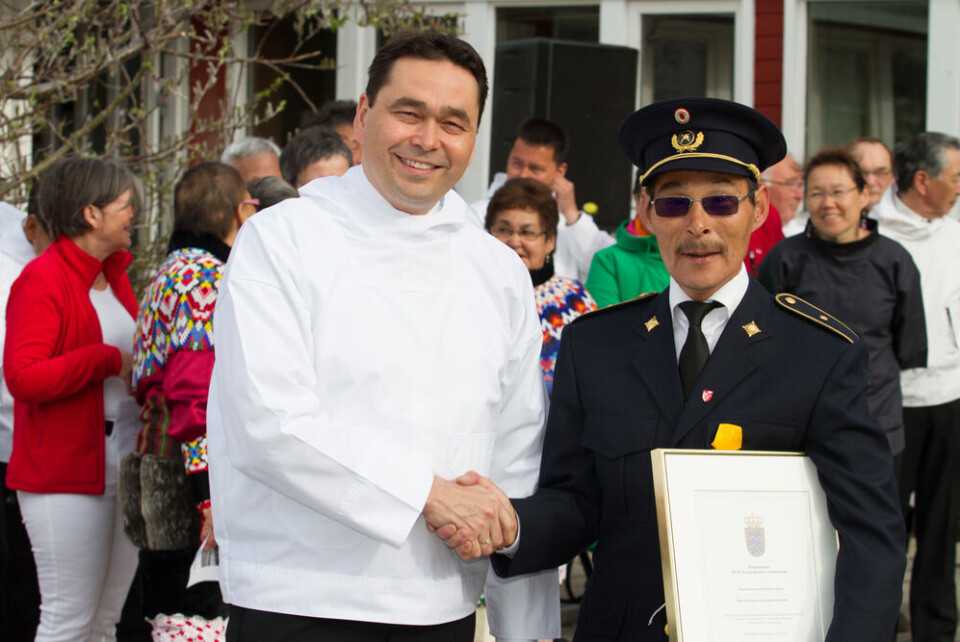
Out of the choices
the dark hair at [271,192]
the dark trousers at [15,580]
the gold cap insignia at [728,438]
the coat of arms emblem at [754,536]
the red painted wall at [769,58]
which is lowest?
the dark trousers at [15,580]

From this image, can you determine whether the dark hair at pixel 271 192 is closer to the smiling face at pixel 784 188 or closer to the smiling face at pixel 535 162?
the smiling face at pixel 535 162

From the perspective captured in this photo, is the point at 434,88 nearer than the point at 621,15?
Yes

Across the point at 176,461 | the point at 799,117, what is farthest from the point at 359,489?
the point at 799,117

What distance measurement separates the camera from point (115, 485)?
4137 mm

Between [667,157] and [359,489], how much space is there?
3.06 ft

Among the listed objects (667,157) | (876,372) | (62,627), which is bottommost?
(62,627)

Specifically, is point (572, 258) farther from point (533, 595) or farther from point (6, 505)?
point (533, 595)

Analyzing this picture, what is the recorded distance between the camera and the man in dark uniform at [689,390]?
2.27 m

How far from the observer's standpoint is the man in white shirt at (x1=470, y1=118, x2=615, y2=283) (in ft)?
19.9

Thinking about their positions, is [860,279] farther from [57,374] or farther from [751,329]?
[57,374]

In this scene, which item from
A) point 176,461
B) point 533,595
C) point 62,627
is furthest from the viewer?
point 62,627

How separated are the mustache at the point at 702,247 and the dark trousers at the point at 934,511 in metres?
3.28

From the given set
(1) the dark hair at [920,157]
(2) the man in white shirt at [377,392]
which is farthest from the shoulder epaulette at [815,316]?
(1) the dark hair at [920,157]

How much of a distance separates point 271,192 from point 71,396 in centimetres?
98
